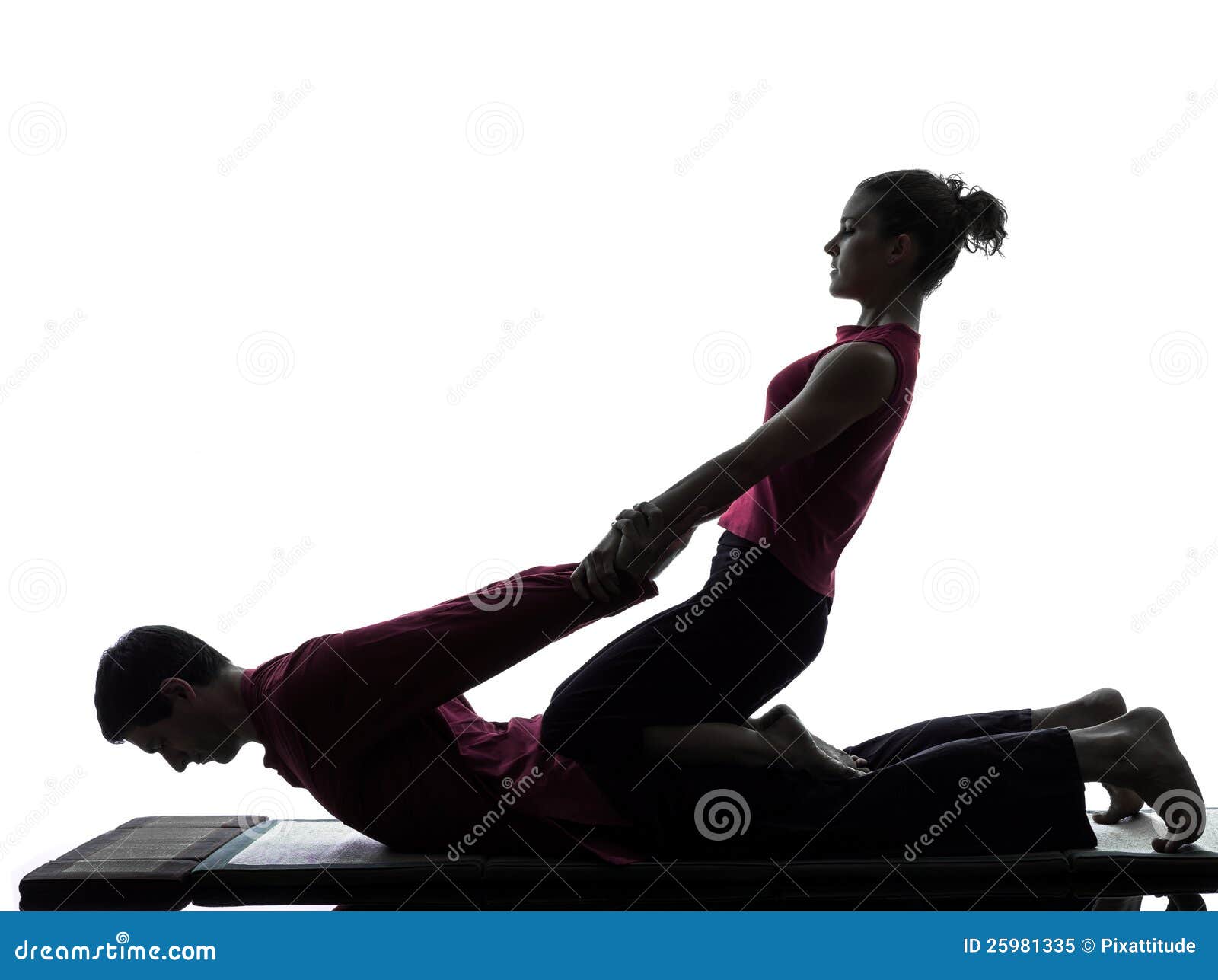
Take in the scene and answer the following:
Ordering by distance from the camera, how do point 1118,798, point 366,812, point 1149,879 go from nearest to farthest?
point 1149,879
point 366,812
point 1118,798

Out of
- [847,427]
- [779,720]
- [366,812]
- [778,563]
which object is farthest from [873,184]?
[366,812]

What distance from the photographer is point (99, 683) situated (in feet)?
6.45

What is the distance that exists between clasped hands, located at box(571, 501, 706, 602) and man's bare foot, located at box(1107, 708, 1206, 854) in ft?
2.52

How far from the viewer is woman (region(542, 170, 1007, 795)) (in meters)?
1.84

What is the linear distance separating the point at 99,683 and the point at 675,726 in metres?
0.94

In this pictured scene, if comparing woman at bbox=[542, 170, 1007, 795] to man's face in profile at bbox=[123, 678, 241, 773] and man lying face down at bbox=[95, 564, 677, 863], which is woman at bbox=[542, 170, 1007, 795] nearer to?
man lying face down at bbox=[95, 564, 677, 863]

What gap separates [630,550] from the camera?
1.80 metres

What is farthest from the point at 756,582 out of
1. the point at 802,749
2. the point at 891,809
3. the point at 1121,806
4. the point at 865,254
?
the point at 1121,806

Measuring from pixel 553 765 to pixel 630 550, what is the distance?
0.40 metres

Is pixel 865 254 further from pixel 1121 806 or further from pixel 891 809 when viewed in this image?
pixel 1121 806

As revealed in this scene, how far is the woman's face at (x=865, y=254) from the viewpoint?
78.9 inches

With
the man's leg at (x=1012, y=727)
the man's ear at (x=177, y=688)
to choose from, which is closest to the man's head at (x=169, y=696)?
the man's ear at (x=177, y=688)

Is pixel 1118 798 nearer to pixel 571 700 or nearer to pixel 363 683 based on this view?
pixel 571 700

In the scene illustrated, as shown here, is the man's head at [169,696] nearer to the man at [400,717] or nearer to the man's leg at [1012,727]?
the man at [400,717]
